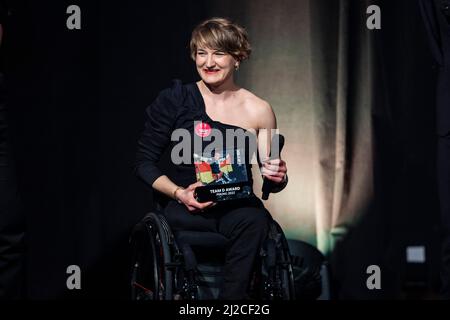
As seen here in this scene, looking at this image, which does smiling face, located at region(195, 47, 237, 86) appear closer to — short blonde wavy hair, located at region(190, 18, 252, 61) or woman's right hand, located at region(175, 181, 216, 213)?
short blonde wavy hair, located at region(190, 18, 252, 61)

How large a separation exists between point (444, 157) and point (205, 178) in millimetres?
876

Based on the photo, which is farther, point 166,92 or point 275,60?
point 275,60

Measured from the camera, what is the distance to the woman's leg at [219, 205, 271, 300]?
2.74 meters

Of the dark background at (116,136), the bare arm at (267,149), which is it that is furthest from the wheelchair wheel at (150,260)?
the dark background at (116,136)

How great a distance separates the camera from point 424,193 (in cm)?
389

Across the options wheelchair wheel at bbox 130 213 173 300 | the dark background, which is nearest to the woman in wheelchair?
wheelchair wheel at bbox 130 213 173 300

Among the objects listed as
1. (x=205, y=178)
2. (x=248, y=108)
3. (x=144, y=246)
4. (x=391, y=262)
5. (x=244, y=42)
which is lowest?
(x=391, y=262)

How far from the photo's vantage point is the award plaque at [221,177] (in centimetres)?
280

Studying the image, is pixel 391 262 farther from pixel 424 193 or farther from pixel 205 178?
pixel 205 178

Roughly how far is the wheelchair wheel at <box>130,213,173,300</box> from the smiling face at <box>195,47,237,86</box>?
0.58 m

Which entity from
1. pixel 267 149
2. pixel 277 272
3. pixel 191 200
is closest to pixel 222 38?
pixel 267 149

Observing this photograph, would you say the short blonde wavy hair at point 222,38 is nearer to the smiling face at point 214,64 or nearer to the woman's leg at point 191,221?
the smiling face at point 214,64
